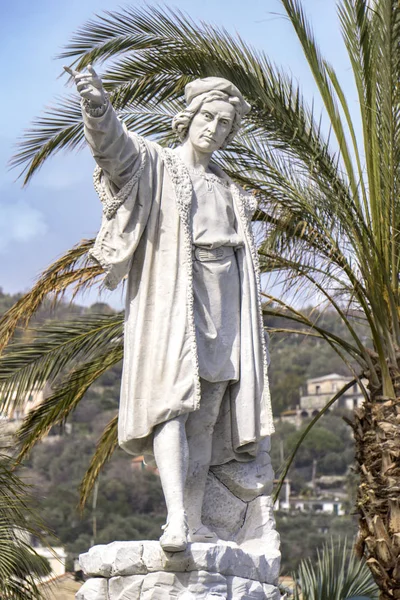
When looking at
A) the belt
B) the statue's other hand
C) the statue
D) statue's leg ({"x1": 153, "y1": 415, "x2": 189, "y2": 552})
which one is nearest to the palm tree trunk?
the statue

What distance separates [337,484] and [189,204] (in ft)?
138

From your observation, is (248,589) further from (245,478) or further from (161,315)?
(161,315)

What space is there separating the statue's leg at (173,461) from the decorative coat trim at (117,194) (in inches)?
46.8

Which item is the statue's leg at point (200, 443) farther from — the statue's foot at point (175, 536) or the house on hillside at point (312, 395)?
the house on hillside at point (312, 395)

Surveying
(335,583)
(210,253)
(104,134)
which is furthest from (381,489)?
(104,134)

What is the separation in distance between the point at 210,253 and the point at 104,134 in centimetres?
94

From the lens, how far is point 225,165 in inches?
488

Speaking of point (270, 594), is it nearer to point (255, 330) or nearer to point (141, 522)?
point (255, 330)

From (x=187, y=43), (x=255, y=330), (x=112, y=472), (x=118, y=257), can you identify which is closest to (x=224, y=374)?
(x=255, y=330)

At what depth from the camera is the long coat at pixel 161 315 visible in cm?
699

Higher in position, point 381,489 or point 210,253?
point 210,253

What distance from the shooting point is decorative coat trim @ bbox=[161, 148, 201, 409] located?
23.1 ft

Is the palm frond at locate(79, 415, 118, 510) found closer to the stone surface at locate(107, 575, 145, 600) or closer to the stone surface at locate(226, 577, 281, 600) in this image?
the stone surface at locate(226, 577, 281, 600)

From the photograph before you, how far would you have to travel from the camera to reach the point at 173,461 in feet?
22.4
